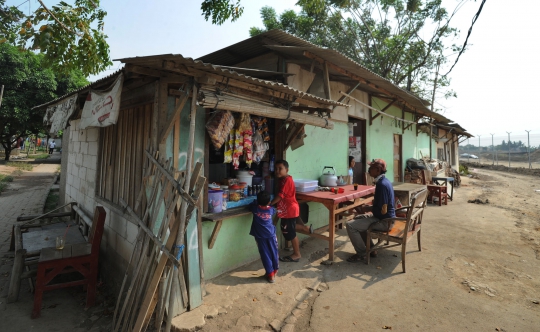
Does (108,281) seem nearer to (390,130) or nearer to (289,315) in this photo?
(289,315)

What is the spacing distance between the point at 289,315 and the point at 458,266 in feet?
10.4

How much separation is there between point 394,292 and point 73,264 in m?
4.18

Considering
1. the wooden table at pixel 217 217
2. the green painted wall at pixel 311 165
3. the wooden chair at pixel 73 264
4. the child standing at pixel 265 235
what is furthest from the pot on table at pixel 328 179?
the wooden chair at pixel 73 264

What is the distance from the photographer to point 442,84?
1802 centimetres

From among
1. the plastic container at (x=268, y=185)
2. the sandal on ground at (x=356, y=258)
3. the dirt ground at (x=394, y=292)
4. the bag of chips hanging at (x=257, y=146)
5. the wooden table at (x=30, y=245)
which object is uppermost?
the bag of chips hanging at (x=257, y=146)

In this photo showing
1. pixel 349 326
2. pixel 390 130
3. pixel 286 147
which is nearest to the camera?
pixel 349 326

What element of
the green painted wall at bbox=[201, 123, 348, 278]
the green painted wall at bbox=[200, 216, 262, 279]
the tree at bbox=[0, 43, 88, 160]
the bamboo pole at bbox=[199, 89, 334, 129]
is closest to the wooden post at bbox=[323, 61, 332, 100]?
the green painted wall at bbox=[201, 123, 348, 278]

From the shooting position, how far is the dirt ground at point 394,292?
305 centimetres

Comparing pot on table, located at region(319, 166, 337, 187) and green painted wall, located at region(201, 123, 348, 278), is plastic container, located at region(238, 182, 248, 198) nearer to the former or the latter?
green painted wall, located at region(201, 123, 348, 278)

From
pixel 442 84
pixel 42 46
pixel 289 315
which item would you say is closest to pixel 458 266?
pixel 289 315

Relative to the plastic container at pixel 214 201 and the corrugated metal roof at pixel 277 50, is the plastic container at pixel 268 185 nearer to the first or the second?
the plastic container at pixel 214 201

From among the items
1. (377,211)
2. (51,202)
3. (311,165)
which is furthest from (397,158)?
(51,202)

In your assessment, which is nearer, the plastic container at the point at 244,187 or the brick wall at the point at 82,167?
the plastic container at the point at 244,187

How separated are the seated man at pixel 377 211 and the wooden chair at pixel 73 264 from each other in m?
3.81
